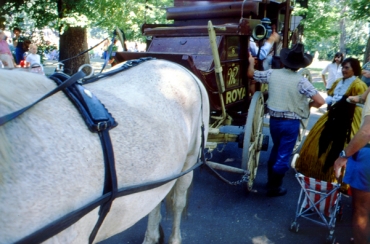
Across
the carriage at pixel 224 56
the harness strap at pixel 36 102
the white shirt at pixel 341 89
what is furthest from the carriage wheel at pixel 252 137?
the harness strap at pixel 36 102

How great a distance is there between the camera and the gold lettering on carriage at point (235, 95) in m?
4.21

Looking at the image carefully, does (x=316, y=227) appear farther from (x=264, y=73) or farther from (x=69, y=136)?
(x=69, y=136)

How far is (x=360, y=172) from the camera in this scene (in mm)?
2545

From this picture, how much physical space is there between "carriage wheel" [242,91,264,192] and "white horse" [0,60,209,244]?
154cm

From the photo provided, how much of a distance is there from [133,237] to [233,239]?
975 millimetres

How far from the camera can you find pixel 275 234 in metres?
3.37

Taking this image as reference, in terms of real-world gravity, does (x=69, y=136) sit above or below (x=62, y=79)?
below

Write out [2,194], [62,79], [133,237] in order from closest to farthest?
[2,194] → [62,79] → [133,237]

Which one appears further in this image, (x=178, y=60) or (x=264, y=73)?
(x=264, y=73)

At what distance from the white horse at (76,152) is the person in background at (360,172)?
4.03 feet

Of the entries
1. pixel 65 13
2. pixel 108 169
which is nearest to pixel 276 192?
pixel 108 169

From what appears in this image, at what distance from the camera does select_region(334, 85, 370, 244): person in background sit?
2.38 metres

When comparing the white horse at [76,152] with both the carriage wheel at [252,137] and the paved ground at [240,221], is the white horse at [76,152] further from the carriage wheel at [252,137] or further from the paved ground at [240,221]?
the carriage wheel at [252,137]

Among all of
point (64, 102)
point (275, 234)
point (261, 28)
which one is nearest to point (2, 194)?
point (64, 102)
